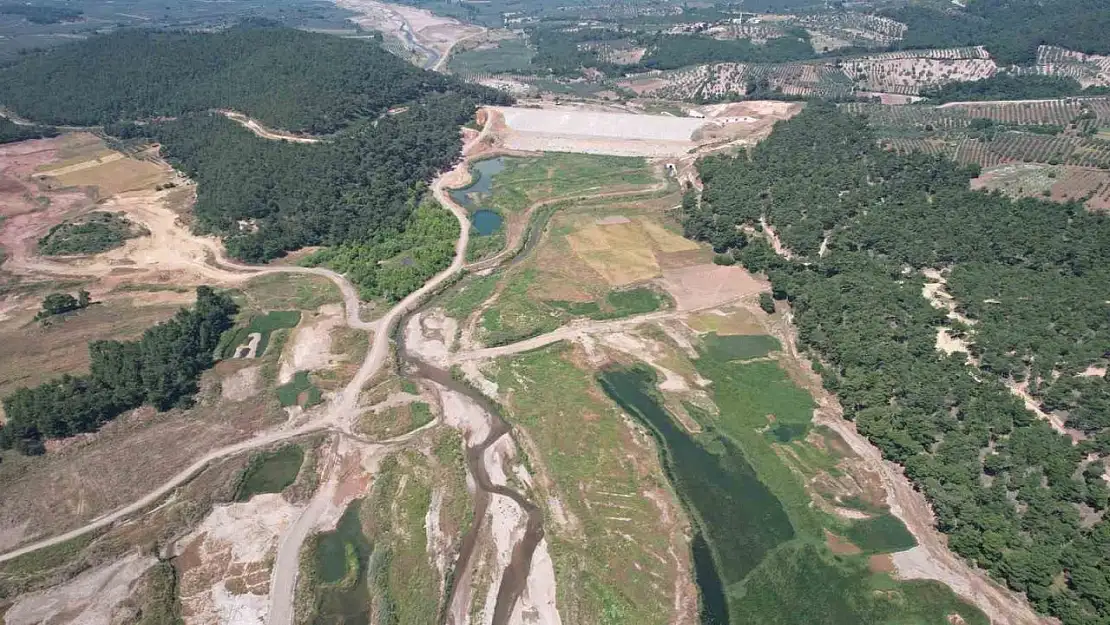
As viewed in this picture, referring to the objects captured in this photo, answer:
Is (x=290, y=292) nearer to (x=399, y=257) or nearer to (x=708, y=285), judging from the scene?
(x=399, y=257)

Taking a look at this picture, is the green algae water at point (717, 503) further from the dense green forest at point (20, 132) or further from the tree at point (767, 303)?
the dense green forest at point (20, 132)

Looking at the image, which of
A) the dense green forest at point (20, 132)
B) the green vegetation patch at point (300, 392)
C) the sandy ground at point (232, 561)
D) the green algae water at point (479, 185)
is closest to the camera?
the sandy ground at point (232, 561)

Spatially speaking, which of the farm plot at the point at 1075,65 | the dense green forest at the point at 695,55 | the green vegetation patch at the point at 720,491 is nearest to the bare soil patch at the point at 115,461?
the green vegetation patch at the point at 720,491

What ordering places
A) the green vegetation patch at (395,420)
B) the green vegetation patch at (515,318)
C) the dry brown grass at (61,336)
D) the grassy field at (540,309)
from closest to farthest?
the green vegetation patch at (395,420) < the dry brown grass at (61,336) < the green vegetation patch at (515,318) < the grassy field at (540,309)

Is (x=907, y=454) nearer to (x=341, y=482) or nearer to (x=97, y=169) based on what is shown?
(x=341, y=482)

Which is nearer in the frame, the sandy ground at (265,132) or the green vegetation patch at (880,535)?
the green vegetation patch at (880,535)

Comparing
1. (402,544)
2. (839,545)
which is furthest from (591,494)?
(839,545)
